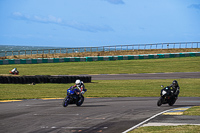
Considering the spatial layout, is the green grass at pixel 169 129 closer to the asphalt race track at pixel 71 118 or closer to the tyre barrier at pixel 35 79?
the asphalt race track at pixel 71 118

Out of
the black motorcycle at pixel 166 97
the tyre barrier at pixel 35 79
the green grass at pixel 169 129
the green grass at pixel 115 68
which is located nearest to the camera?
the green grass at pixel 169 129

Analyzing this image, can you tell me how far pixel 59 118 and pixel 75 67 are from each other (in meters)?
38.9

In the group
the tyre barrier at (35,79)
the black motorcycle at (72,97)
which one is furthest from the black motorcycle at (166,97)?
the tyre barrier at (35,79)

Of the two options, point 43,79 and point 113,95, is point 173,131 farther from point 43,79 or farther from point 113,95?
point 43,79

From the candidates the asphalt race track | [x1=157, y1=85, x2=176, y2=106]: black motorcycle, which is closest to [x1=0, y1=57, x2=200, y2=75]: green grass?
[x1=157, y1=85, x2=176, y2=106]: black motorcycle

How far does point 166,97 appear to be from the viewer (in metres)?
19.3

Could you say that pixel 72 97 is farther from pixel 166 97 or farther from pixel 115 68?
pixel 115 68

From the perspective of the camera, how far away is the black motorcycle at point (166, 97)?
19.1 meters

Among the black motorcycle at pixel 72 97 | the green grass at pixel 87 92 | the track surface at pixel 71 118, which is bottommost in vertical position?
the green grass at pixel 87 92

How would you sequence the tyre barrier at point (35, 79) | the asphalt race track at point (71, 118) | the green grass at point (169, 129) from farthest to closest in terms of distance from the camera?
the tyre barrier at point (35, 79)
the asphalt race track at point (71, 118)
the green grass at point (169, 129)

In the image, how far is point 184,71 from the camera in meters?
47.3

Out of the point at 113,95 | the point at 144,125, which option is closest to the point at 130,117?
the point at 144,125

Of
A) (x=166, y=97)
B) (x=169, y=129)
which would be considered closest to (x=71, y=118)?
(x=169, y=129)

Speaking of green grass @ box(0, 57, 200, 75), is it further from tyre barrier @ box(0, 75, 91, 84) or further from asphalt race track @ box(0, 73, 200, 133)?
asphalt race track @ box(0, 73, 200, 133)
